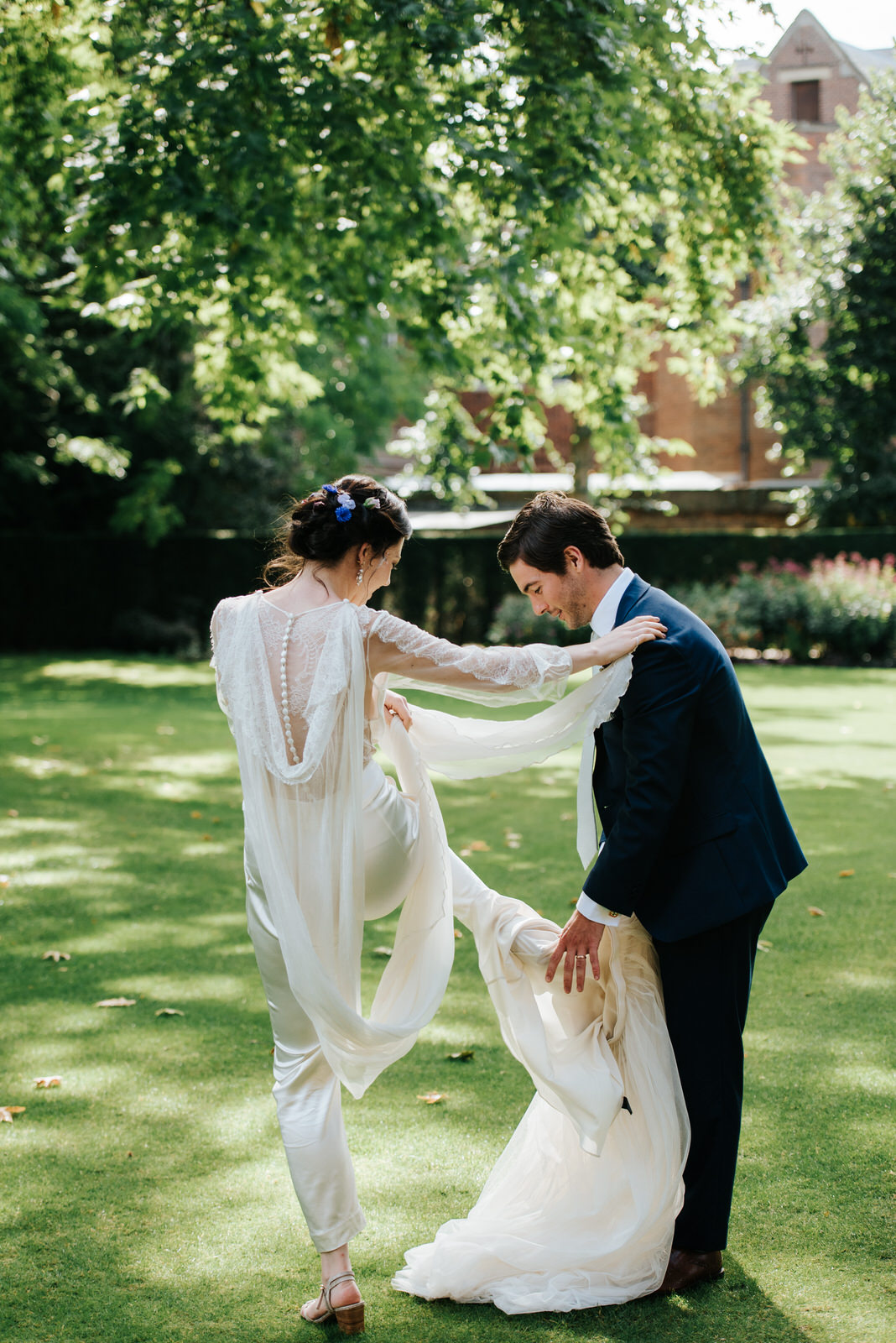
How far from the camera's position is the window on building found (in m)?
38.1

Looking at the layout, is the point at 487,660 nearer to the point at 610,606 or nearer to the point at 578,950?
the point at 610,606

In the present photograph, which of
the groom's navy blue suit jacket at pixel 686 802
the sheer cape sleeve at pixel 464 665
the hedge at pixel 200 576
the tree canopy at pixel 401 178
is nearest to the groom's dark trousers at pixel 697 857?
the groom's navy blue suit jacket at pixel 686 802

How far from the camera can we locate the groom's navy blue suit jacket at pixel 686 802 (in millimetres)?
3070

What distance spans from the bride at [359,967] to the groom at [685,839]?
90 mm

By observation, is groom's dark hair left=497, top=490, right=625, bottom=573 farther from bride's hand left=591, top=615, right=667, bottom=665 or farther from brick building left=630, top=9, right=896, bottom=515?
brick building left=630, top=9, right=896, bottom=515

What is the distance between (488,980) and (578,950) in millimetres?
327

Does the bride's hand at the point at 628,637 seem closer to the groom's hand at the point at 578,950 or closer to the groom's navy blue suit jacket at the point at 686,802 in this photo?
the groom's navy blue suit jacket at the point at 686,802

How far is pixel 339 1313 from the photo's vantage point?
3023 mm

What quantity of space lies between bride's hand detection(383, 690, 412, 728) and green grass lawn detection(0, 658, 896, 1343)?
1535mm

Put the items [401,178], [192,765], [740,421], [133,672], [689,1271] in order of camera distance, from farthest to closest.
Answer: [740,421] → [133,672] → [192,765] → [401,178] → [689,1271]

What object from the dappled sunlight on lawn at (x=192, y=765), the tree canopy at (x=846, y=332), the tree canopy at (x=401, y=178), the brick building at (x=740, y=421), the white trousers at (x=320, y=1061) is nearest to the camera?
the white trousers at (x=320, y=1061)

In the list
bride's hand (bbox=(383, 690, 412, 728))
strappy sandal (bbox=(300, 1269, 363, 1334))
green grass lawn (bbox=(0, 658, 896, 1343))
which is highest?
bride's hand (bbox=(383, 690, 412, 728))

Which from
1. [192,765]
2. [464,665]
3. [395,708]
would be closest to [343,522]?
[464,665]

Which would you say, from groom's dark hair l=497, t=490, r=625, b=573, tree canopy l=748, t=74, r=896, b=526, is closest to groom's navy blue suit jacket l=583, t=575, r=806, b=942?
groom's dark hair l=497, t=490, r=625, b=573
